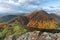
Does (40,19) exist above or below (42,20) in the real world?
above

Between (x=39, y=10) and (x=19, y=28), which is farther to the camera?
(x=39, y=10)

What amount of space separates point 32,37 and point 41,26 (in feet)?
64.8

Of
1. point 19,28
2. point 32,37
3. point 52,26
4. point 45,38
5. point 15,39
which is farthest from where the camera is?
point 52,26

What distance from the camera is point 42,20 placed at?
39.9 meters

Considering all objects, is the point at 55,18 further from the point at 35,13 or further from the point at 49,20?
the point at 35,13

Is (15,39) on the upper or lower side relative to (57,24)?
upper

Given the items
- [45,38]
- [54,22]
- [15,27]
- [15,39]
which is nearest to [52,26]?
[54,22]

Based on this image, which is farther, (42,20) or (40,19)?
(40,19)

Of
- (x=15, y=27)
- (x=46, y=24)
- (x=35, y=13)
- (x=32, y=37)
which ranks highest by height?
(x=32, y=37)

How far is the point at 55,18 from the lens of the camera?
4028 centimetres

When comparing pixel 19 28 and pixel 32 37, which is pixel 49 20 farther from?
pixel 32 37

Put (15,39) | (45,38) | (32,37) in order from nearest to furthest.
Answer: (45,38), (32,37), (15,39)

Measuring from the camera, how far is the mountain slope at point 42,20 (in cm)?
3928

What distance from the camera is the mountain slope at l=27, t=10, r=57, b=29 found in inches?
1547
